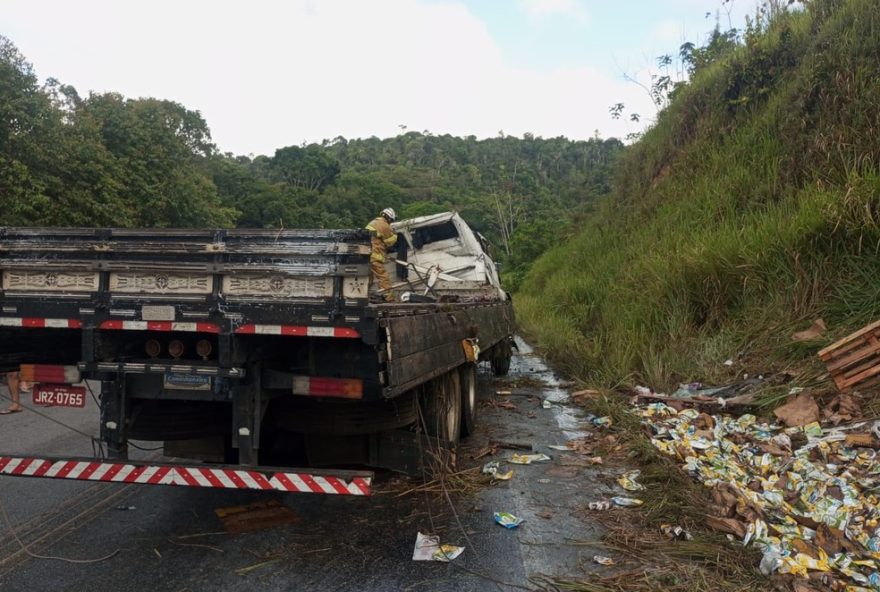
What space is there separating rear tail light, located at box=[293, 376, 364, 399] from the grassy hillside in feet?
15.5

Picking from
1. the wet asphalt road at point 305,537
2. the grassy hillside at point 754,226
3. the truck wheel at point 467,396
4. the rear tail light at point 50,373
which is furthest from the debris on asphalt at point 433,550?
the grassy hillside at point 754,226

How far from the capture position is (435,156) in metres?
88.2

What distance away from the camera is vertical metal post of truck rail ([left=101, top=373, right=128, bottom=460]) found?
415 cm

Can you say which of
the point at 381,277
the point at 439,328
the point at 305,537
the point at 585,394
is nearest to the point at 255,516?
the point at 305,537

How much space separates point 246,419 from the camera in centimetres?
407

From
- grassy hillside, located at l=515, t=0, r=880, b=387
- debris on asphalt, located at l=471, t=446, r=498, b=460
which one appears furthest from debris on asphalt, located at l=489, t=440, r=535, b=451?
grassy hillside, located at l=515, t=0, r=880, b=387

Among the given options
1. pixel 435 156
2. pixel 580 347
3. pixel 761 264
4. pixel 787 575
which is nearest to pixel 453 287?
pixel 580 347

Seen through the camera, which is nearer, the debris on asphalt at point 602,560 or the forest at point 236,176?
the debris on asphalt at point 602,560

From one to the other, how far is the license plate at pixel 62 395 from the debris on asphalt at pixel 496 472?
3112 mm

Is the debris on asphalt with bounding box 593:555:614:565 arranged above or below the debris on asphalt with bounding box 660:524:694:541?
below

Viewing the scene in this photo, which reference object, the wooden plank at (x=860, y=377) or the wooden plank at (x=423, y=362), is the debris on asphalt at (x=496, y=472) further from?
the wooden plank at (x=860, y=377)

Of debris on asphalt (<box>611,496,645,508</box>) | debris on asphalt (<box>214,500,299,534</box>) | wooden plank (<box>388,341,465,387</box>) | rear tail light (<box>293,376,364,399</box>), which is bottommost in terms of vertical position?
debris on asphalt (<box>214,500,299,534</box>)

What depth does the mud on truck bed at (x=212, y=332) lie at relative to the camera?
3869 millimetres

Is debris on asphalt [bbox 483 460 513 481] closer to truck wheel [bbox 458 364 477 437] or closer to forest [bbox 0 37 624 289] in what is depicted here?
truck wheel [bbox 458 364 477 437]
